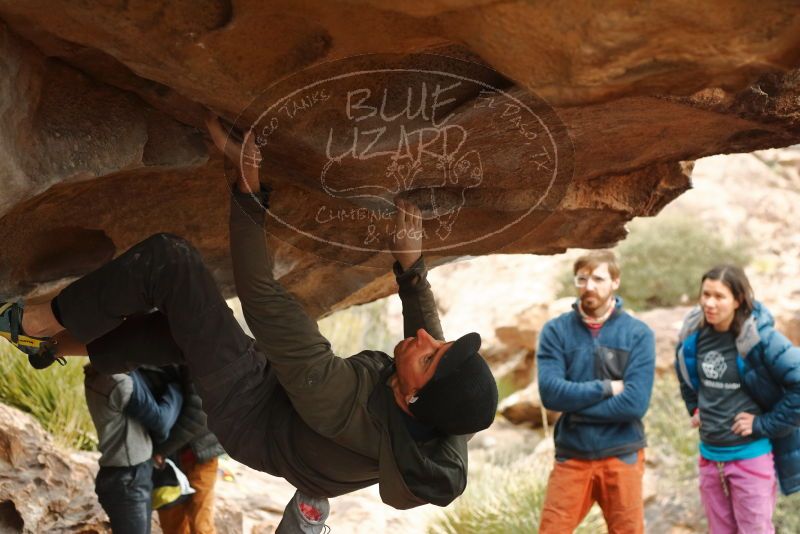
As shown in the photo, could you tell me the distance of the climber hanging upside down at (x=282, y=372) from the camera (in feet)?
9.59

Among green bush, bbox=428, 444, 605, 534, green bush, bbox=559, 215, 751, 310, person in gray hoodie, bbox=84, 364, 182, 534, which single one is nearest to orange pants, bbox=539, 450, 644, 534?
green bush, bbox=428, 444, 605, 534

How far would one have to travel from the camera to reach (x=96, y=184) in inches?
142

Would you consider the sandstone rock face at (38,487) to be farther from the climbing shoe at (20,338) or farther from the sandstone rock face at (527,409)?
the sandstone rock face at (527,409)

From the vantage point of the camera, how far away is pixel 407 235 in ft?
11.3

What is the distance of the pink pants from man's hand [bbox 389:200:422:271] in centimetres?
257

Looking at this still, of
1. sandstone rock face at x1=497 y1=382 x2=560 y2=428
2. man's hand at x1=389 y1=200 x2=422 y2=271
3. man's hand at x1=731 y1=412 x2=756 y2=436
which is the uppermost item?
man's hand at x1=389 y1=200 x2=422 y2=271

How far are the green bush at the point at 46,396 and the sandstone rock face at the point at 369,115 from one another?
2647mm

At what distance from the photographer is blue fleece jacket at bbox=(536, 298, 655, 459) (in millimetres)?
4977

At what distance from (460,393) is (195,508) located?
2.60 meters

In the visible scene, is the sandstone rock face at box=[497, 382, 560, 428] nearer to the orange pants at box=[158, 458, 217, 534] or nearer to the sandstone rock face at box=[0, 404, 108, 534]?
the orange pants at box=[158, 458, 217, 534]

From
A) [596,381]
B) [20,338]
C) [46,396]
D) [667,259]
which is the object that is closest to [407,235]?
[20,338]

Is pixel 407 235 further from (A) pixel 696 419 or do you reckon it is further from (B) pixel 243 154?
(A) pixel 696 419

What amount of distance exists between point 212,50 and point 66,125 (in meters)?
0.73

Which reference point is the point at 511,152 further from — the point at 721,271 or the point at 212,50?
the point at 721,271
